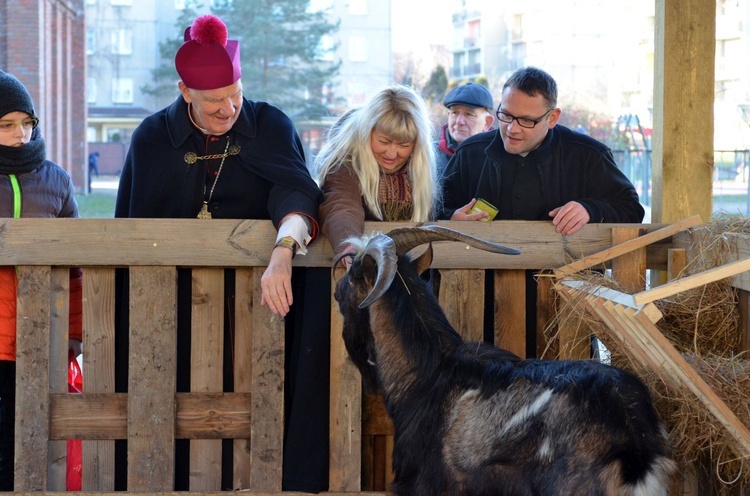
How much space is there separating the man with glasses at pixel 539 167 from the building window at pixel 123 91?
52.0 m

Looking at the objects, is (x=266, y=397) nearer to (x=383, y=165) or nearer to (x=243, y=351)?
(x=243, y=351)

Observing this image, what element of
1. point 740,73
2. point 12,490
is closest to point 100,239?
point 12,490

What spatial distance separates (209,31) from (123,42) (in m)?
53.4

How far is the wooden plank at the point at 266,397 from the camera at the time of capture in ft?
14.7

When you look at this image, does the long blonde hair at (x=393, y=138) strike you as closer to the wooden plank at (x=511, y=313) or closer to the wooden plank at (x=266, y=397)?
the wooden plank at (x=511, y=313)

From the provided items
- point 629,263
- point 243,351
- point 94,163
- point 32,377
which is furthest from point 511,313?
point 94,163

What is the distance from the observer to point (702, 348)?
168 inches

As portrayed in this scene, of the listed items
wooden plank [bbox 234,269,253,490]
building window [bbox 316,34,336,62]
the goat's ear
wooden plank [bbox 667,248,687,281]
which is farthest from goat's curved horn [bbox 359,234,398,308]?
building window [bbox 316,34,336,62]

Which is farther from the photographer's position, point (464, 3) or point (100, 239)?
point (464, 3)

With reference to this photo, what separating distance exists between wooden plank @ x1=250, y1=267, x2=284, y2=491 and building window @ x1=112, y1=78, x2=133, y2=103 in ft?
172

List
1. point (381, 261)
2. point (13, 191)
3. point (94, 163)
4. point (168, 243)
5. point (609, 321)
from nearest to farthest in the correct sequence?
point (381, 261), point (609, 321), point (168, 243), point (13, 191), point (94, 163)

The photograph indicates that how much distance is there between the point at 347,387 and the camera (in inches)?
180

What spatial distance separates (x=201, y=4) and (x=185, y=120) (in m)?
50.0

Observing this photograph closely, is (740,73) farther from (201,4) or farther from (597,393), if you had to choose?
(597,393)
